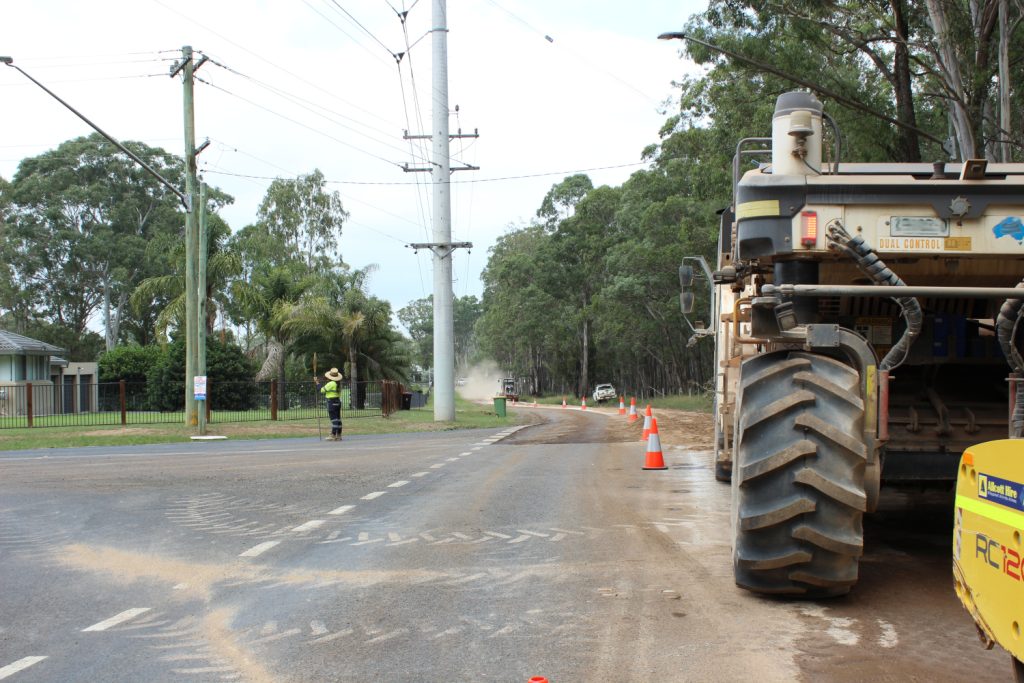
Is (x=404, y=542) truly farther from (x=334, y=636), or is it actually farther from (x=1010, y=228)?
(x=1010, y=228)

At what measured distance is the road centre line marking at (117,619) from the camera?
17.7 feet

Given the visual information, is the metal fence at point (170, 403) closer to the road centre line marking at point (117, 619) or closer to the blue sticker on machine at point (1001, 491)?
the road centre line marking at point (117, 619)

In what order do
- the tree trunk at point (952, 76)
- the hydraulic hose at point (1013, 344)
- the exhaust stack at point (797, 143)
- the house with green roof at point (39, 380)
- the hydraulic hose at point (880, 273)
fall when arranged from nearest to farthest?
the hydraulic hose at point (1013, 344)
the hydraulic hose at point (880, 273)
the exhaust stack at point (797, 143)
the tree trunk at point (952, 76)
the house with green roof at point (39, 380)

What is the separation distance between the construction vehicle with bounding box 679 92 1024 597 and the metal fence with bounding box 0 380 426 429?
2771 cm

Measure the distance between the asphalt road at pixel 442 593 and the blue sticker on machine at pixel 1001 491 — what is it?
1.44 metres

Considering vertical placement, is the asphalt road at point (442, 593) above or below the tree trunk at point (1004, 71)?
below

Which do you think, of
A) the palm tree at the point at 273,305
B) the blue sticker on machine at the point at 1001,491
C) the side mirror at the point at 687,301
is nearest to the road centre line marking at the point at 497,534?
the side mirror at the point at 687,301

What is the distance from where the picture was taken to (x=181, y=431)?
2705 cm

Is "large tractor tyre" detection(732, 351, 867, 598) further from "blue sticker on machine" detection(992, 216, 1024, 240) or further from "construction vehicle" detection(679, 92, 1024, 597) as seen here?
"blue sticker on machine" detection(992, 216, 1024, 240)

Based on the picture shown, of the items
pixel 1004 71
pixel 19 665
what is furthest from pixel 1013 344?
pixel 1004 71

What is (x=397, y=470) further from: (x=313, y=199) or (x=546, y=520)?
(x=313, y=199)

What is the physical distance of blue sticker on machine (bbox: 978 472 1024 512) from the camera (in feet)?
9.65

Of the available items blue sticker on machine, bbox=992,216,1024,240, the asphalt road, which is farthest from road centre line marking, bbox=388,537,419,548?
blue sticker on machine, bbox=992,216,1024,240

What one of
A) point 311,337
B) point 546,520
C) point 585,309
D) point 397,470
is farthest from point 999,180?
point 585,309
